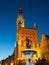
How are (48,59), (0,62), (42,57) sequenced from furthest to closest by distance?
(0,62)
(42,57)
(48,59)

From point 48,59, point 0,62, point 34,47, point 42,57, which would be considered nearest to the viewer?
point 48,59

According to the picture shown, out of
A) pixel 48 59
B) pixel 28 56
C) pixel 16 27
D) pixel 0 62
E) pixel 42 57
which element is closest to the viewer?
pixel 28 56

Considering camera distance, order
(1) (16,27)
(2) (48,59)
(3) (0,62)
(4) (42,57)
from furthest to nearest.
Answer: (3) (0,62)
(1) (16,27)
(4) (42,57)
(2) (48,59)

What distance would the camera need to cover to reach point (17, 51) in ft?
194

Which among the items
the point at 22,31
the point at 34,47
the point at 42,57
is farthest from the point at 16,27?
the point at 42,57

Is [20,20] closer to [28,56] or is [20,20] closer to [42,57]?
[42,57]

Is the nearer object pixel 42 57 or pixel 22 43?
pixel 42 57

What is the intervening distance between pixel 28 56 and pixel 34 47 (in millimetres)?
36294

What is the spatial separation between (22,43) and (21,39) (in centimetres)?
137

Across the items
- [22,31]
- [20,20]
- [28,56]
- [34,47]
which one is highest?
[20,20]

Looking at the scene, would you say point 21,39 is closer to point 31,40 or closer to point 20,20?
point 31,40

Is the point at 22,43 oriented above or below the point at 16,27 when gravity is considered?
below

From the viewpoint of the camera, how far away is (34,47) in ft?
201

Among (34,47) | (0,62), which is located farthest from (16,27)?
(0,62)
